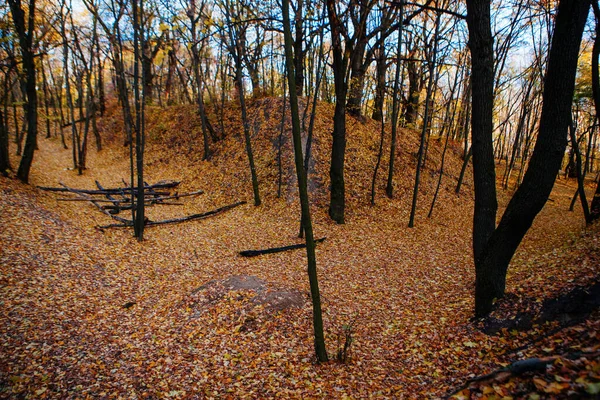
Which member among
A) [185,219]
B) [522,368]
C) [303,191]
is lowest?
[185,219]

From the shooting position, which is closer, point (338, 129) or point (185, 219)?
point (338, 129)

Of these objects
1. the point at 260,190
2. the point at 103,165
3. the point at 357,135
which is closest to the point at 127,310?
the point at 260,190

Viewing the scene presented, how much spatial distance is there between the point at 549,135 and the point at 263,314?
20.5 ft

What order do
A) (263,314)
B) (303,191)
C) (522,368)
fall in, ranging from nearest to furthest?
(522,368), (303,191), (263,314)

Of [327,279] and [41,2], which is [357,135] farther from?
[41,2]

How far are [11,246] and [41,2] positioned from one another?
661 inches

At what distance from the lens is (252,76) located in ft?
74.7

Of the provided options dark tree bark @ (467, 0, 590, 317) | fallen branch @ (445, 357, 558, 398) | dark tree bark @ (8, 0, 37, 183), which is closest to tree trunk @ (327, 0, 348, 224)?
dark tree bark @ (467, 0, 590, 317)

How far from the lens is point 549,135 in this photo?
4480 millimetres

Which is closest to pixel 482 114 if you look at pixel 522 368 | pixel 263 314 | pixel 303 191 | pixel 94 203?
pixel 303 191

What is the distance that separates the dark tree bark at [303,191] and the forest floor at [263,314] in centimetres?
51

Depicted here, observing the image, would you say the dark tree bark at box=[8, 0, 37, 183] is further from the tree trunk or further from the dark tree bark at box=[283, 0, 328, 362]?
the dark tree bark at box=[283, 0, 328, 362]

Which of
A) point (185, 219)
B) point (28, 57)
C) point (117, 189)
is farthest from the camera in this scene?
point (117, 189)

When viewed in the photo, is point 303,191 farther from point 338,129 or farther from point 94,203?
point 94,203
